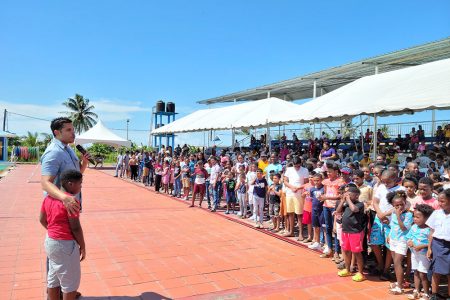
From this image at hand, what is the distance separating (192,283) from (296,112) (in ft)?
22.1

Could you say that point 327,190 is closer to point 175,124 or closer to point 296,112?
point 296,112

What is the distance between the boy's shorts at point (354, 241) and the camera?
4762 mm

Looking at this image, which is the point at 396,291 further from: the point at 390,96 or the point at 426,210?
the point at 390,96

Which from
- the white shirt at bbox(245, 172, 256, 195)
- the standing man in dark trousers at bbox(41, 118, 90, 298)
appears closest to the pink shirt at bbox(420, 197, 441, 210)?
the standing man in dark trousers at bbox(41, 118, 90, 298)

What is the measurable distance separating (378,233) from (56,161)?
4042 millimetres

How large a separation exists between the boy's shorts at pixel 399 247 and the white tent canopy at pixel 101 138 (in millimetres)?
25181

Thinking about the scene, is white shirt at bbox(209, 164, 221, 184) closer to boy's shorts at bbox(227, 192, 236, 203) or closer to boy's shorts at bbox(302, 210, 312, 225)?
boy's shorts at bbox(227, 192, 236, 203)

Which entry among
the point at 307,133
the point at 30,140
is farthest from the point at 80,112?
the point at 307,133

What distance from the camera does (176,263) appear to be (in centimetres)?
538

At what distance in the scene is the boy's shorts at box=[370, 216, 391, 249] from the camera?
4777 millimetres

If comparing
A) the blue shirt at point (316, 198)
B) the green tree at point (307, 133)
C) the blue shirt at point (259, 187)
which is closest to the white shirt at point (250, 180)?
the blue shirt at point (259, 187)

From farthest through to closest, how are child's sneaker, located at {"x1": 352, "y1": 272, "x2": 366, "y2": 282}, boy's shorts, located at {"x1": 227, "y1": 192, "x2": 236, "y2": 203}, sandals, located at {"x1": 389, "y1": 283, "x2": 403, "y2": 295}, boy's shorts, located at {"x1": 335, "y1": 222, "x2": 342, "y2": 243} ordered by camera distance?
boy's shorts, located at {"x1": 227, "y1": 192, "x2": 236, "y2": 203} → boy's shorts, located at {"x1": 335, "y1": 222, "x2": 342, "y2": 243} → child's sneaker, located at {"x1": 352, "y1": 272, "x2": 366, "y2": 282} → sandals, located at {"x1": 389, "y1": 283, "x2": 403, "y2": 295}

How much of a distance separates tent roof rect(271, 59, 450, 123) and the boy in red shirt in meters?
6.08

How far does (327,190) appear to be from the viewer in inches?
231
